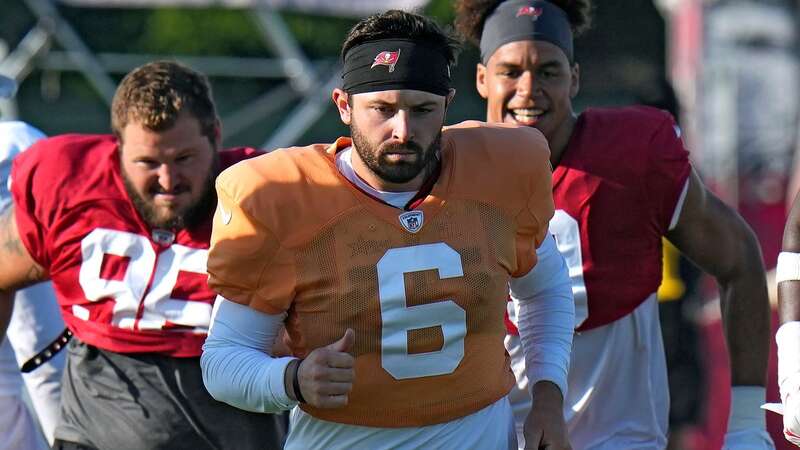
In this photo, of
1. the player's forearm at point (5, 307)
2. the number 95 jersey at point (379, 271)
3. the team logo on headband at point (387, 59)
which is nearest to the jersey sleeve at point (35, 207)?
Answer: the player's forearm at point (5, 307)

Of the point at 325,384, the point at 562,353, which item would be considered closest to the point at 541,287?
the point at 562,353

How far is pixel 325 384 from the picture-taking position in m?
2.79

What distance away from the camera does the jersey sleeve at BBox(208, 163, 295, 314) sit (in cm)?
298

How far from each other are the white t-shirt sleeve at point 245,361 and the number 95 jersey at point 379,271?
0.04m

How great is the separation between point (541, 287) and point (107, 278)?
4.11ft

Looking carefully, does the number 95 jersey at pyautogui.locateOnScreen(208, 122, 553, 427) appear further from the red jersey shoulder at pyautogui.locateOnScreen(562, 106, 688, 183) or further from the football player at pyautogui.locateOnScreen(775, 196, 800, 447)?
the red jersey shoulder at pyautogui.locateOnScreen(562, 106, 688, 183)

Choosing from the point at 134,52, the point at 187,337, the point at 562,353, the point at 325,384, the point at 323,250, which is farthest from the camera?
the point at 134,52

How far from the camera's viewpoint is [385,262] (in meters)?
2.99

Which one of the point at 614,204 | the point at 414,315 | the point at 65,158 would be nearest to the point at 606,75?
the point at 614,204

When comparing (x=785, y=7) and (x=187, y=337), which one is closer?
(x=187, y=337)

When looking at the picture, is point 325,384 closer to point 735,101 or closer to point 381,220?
point 381,220

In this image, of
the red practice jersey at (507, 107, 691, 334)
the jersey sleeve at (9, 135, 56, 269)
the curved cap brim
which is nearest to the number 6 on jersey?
the red practice jersey at (507, 107, 691, 334)

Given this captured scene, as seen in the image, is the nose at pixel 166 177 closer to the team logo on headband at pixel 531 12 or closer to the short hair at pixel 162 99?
the short hair at pixel 162 99

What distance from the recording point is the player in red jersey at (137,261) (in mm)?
3828
